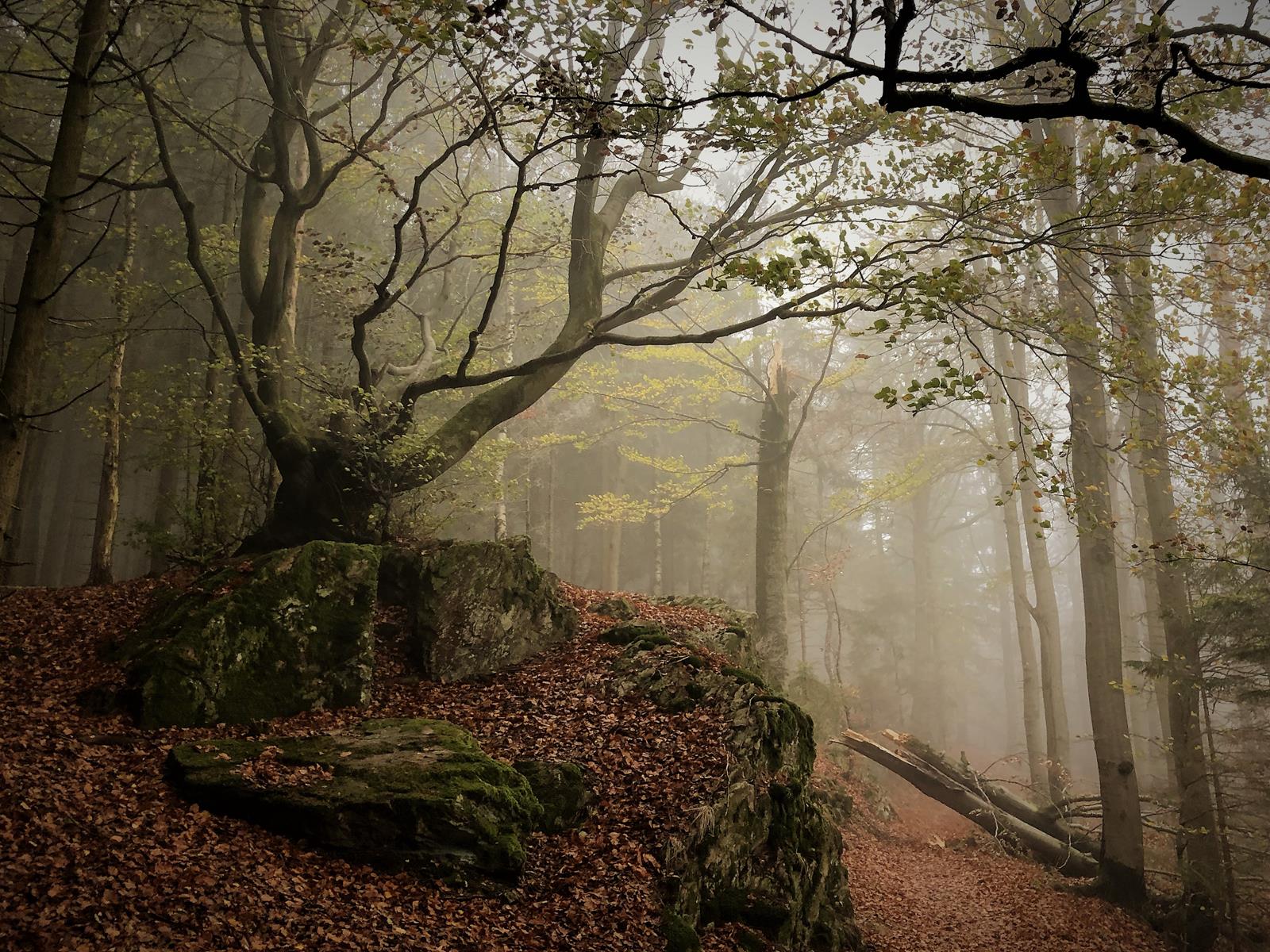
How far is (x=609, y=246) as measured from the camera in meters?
15.2

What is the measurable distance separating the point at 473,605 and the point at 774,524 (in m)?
8.03

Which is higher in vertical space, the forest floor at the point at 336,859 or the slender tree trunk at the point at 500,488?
the slender tree trunk at the point at 500,488

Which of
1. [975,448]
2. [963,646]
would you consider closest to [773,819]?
[975,448]

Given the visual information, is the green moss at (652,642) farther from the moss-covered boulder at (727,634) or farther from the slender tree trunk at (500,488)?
the slender tree trunk at (500,488)

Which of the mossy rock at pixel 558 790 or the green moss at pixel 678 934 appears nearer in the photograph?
the green moss at pixel 678 934

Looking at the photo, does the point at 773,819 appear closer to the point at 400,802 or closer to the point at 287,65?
the point at 400,802

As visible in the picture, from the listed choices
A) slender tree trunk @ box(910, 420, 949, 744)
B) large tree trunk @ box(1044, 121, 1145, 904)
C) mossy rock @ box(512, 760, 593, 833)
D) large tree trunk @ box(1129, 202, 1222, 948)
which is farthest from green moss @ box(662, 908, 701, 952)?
slender tree trunk @ box(910, 420, 949, 744)

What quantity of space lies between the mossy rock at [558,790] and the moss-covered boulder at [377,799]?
13cm

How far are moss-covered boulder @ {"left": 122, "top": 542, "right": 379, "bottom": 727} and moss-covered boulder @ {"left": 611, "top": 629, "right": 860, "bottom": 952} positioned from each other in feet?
9.51

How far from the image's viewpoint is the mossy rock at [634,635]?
8.29 m

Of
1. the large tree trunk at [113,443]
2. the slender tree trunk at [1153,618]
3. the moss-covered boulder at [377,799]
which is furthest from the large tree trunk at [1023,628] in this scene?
the large tree trunk at [113,443]

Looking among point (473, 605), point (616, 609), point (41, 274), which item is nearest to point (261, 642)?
point (473, 605)

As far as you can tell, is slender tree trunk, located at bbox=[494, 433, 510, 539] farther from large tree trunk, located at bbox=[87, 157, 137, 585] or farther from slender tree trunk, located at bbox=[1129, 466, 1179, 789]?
slender tree trunk, located at bbox=[1129, 466, 1179, 789]

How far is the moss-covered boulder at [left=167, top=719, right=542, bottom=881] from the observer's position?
4898mm
